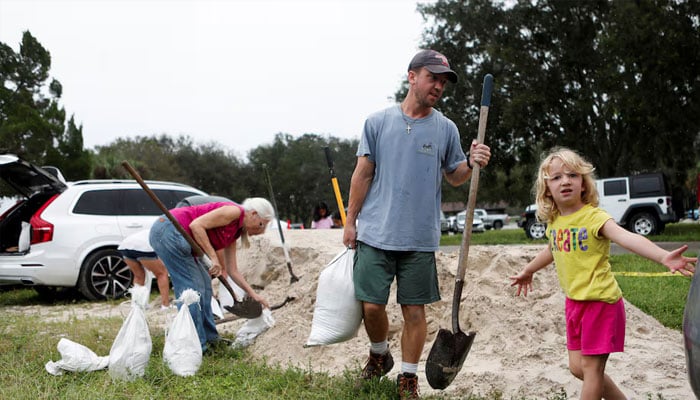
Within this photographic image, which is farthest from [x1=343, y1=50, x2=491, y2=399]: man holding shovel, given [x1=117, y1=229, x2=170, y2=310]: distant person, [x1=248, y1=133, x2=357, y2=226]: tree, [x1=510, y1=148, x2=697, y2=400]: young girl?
[x1=248, y1=133, x2=357, y2=226]: tree

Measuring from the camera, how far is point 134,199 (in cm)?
955

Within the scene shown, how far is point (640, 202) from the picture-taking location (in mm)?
17312

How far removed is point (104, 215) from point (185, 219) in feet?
15.1

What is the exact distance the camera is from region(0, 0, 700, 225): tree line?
14.8 m

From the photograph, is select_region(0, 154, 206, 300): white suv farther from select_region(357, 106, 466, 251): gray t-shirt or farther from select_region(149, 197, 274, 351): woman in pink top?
Result: select_region(357, 106, 466, 251): gray t-shirt

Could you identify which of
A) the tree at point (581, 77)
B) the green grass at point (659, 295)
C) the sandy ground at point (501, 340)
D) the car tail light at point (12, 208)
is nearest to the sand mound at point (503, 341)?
the sandy ground at point (501, 340)

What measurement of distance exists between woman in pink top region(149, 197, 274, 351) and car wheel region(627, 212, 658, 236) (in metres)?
14.8

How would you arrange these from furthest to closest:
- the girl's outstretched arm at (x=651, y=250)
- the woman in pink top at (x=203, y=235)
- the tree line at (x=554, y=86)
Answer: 1. the tree line at (x=554, y=86)
2. the woman in pink top at (x=203, y=235)
3. the girl's outstretched arm at (x=651, y=250)

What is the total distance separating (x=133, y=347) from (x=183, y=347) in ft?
1.09

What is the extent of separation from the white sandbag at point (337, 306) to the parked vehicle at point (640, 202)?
46.3ft

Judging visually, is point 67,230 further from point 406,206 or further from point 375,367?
point 406,206

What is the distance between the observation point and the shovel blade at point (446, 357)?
3.41 metres

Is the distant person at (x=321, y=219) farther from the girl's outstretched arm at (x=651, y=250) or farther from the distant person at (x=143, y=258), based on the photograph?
the girl's outstretched arm at (x=651, y=250)

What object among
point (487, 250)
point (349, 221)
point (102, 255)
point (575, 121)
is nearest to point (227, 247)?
point (349, 221)
